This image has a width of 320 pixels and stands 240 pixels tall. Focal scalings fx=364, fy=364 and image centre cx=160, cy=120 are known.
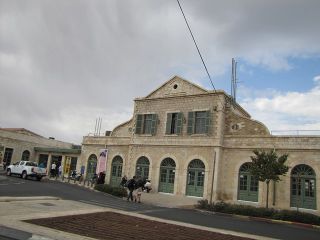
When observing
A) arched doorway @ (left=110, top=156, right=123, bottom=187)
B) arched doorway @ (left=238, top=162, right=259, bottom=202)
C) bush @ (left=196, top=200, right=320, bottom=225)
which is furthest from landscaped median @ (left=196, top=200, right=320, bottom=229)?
arched doorway @ (left=110, top=156, right=123, bottom=187)

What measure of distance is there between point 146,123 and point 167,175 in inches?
198

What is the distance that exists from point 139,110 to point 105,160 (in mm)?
5526

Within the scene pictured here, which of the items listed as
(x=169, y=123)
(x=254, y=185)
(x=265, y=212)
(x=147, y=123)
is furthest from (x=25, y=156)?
(x=265, y=212)

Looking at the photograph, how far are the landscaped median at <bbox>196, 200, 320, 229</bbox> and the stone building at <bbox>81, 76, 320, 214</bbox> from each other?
14.8 feet

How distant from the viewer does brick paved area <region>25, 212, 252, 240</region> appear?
9.12m

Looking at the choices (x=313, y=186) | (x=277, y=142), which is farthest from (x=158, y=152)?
(x=313, y=186)

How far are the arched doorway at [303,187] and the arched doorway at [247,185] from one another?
2.33 metres

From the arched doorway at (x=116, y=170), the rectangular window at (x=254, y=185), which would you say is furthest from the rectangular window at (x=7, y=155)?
the rectangular window at (x=254, y=185)

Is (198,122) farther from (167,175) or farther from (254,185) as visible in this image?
(254,185)

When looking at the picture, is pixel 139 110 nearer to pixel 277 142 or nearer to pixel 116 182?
pixel 116 182

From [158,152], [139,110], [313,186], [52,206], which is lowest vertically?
[52,206]

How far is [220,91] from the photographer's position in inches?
1044

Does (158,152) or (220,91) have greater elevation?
(220,91)

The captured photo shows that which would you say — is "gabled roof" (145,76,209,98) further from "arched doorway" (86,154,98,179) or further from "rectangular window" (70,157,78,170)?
"rectangular window" (70,157,78,170)
